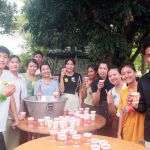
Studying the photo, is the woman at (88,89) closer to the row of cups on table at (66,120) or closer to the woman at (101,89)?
the woman at (101,89)

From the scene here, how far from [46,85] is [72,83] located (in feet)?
1.88

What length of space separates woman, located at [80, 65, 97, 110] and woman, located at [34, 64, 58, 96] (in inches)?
24.9

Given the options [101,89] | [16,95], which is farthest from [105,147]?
[101,89]

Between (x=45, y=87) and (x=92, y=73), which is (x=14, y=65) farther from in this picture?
(x=92, y=73)

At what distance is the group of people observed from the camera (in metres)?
4.41

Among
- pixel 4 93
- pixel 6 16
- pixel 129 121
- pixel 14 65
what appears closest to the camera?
pixel 4 93

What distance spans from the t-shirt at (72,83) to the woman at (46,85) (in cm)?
33

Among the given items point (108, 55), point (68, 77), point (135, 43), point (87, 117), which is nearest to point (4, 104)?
point (87, 117)

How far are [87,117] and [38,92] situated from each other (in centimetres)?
109

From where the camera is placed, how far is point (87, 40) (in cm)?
1014

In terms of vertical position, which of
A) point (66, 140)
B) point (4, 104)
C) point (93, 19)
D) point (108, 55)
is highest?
point (93, 19)

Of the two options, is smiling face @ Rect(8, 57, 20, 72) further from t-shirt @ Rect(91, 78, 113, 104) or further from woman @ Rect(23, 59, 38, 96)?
t-shirt @ Rect(91, 78, 113, 104)

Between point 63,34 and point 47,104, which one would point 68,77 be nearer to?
point 47,104

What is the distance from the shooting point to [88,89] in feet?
22.9
